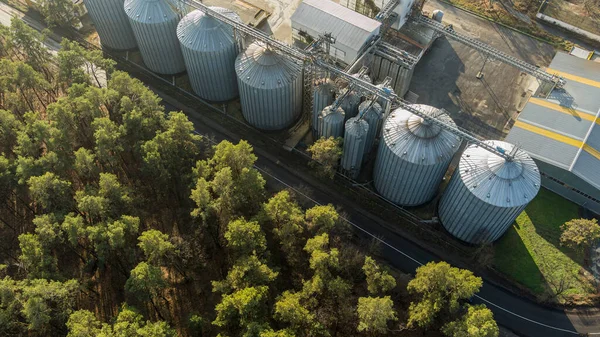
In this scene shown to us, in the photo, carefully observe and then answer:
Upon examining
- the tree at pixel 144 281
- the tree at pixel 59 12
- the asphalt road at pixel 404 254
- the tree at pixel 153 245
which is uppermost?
the tree at pixel 59 12

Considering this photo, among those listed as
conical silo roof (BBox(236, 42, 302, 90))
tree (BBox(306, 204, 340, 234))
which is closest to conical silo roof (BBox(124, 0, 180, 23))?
conical silo roof (BBox(236, 42, 302, 90))

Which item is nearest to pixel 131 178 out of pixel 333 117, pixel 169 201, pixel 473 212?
pixel 169 201

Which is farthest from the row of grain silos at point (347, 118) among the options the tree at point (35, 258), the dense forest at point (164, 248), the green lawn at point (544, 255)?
the tree at point (35, 258)

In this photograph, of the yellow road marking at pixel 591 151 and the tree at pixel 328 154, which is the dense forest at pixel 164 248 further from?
the yellow road marking at pixel 591 151

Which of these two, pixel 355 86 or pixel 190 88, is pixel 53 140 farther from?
pixel 355 86

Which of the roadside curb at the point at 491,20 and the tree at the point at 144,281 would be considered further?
the roadside curb at the point at 491,20

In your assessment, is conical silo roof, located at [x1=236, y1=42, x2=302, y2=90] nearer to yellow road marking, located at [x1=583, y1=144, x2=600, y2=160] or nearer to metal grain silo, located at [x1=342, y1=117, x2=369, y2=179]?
metal grain silo, located at [x1=342, y1=117, x2=369, y2=179]

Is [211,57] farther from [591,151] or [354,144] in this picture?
[591,151]

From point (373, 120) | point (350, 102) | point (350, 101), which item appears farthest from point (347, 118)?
point (373, 120)
